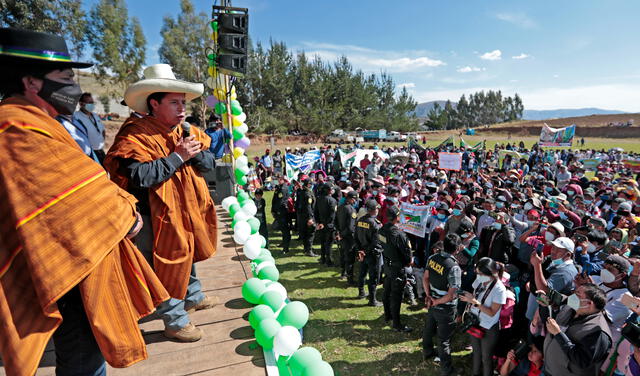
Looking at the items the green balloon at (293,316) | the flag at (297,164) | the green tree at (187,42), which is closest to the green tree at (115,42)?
the green tree at (187,42)

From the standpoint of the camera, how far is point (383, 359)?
16.3 feet

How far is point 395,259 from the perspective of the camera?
5.47 m

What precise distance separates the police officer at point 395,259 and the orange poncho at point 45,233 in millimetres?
4495

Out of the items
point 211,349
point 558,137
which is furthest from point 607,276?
point 558,137

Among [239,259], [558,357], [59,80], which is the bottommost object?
[558,357]

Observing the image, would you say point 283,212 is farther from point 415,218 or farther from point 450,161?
point 450,161

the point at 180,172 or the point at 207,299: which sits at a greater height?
the point at 180,172

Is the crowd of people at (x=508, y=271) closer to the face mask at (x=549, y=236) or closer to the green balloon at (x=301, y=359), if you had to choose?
the face mask at (x=549, y=236)

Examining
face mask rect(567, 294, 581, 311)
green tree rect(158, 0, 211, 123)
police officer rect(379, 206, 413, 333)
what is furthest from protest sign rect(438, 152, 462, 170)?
green tree rect(158, 0, 211, 123)

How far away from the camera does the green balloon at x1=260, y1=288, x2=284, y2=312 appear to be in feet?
10.4

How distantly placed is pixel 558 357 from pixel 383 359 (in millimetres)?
2415

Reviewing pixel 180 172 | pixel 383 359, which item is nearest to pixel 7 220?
pixel 180 172

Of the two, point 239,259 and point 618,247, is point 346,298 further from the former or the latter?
point 618,247

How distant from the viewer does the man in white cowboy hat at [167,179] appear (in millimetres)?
2365
